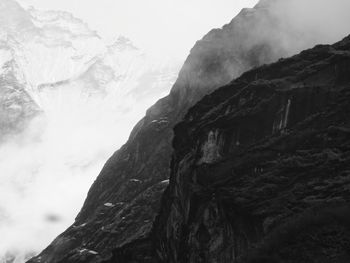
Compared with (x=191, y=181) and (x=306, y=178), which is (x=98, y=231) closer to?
(x=191, y=181)

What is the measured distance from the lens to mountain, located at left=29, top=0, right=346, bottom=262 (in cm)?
5894

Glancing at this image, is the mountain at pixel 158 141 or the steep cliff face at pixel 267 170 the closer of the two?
the steep cliff face at pixel 267 170

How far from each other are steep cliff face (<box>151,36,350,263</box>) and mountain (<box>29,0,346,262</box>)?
2123 cm

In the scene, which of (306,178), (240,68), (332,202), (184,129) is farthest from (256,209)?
(240,68)

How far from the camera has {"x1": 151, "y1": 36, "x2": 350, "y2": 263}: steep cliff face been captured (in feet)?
64.1

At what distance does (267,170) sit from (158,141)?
4155 cm

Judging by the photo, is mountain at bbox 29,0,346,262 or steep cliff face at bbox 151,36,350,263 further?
mountain at bbox 29,0,346,262

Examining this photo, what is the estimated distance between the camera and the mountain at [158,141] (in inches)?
2320

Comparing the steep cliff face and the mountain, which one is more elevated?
the mountain

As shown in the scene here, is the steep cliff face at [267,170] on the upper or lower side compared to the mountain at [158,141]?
lower

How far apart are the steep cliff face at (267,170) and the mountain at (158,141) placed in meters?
21.2

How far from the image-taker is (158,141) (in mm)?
68812

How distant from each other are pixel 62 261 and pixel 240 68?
24917mm

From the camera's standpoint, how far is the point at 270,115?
31.5m
